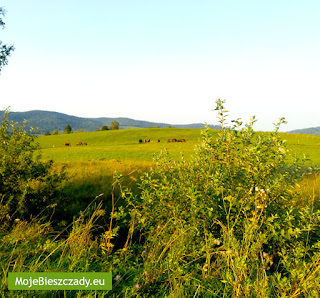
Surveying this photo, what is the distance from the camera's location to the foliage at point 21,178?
8547 millimetres

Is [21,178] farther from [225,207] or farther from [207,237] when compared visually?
[225,207]

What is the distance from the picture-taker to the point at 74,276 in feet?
13.0

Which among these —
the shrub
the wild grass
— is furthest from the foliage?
the shrub

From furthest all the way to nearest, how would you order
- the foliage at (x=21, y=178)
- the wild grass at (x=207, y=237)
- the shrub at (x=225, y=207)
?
the foliage at (x=21, y=178)
the shrub at (x=225, y=207)
the wild grass at (x=207, y=237)

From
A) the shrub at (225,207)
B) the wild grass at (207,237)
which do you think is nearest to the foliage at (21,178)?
the wild grass at (207,237)

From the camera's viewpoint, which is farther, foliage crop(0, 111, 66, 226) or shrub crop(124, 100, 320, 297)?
foliage crop(0, 111, 66, 226)

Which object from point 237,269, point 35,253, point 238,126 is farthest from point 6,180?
point 237,269

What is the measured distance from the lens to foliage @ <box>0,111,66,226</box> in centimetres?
855

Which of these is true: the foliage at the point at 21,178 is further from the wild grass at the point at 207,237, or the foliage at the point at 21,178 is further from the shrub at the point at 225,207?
the shrub at the point at 225,207

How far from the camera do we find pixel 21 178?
28.9 feet

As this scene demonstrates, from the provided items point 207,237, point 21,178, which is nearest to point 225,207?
point 207,237

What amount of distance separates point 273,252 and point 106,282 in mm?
3717

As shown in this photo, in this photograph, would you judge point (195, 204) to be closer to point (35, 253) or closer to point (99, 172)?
point (35, 253)

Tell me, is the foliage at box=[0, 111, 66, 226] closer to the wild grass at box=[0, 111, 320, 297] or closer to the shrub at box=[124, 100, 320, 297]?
the wild grass at box=[0, 111, 320, 297]
